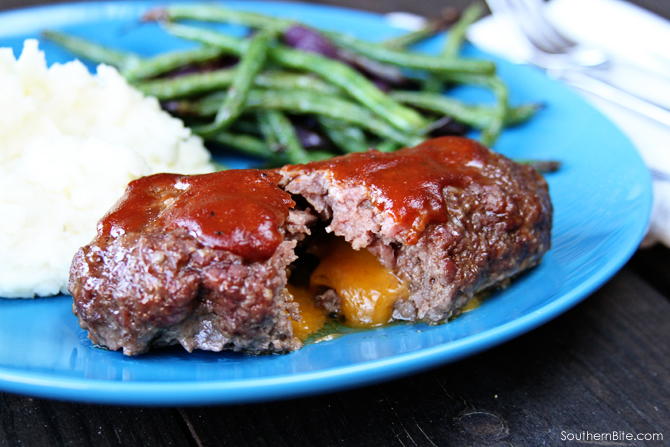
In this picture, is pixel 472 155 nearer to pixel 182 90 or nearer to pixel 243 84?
pixel 243 84

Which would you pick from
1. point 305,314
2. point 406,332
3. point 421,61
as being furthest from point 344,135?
point 406,332

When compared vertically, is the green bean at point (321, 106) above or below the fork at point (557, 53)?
below

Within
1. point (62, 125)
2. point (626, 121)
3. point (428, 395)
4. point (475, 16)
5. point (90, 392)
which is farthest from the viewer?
point (475, 16)

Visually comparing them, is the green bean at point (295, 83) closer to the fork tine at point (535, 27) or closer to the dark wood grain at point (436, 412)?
the fork tine at point (535, 27)

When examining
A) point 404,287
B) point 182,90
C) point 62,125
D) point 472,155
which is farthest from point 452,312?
point 182,90

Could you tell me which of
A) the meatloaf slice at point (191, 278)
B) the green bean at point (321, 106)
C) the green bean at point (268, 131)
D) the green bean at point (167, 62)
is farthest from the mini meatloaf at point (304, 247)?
the green bean at point (167, 62)
